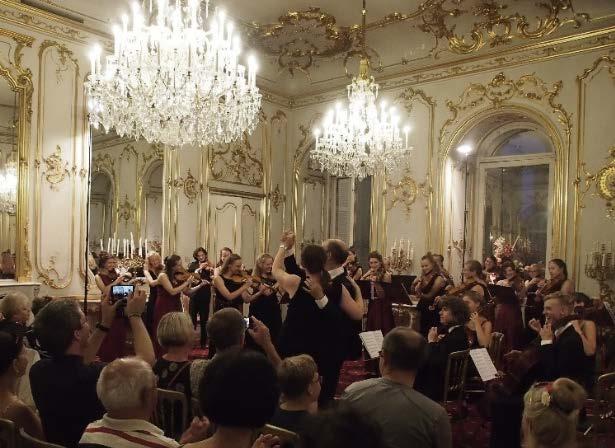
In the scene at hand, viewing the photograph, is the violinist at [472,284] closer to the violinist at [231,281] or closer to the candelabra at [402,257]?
the violinist at [231,281]

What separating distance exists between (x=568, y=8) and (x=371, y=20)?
2.91 m

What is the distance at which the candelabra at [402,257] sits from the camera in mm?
9523

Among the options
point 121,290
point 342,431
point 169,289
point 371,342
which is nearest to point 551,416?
point 342,431

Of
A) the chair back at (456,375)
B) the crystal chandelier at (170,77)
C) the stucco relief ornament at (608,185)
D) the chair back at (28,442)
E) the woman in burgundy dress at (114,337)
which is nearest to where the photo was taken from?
the chair back at (28,442)

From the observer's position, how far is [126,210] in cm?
902

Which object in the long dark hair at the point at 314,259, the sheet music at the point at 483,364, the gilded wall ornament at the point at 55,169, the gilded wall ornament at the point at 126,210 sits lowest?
the sheet music at the point at 483,364

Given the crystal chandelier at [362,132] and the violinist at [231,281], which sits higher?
the crystal chandelier at [362,132]

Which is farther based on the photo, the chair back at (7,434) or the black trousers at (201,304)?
the black trousers at (201,304)

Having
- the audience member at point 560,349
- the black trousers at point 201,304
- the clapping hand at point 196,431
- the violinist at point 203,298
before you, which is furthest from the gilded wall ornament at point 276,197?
the clapping hand at point 196,431

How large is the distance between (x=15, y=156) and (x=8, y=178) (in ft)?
1.02

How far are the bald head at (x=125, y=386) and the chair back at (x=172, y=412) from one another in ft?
1.85

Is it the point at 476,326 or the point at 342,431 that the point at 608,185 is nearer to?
the point at 476,326

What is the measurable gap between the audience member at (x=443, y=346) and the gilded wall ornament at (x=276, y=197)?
23.6 feet

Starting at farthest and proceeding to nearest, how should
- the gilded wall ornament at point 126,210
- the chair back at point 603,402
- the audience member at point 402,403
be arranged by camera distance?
1. the gilded wall ornament at point 126,210
2. the chair back at point 603,402
3. the audience member at point 402,403
